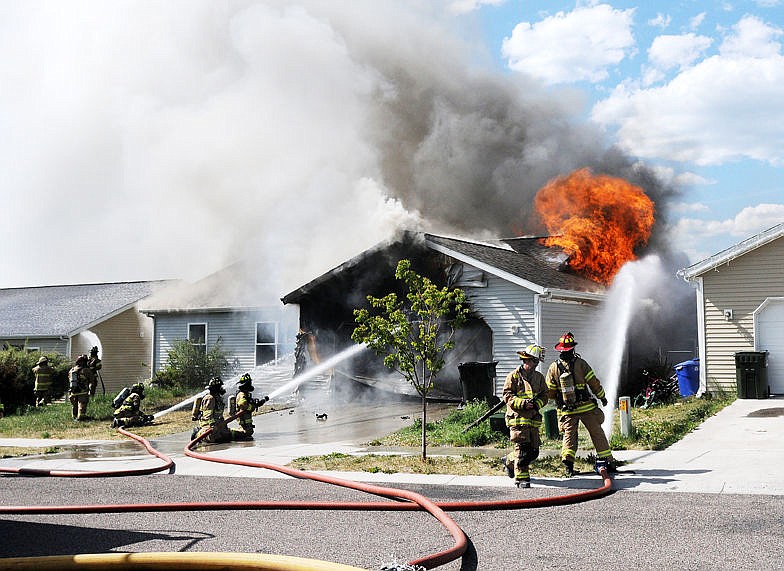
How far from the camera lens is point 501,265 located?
64.7ft

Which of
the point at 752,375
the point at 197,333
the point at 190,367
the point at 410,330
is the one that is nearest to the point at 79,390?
the point at 190,367

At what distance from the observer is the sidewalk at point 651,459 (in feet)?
29.6

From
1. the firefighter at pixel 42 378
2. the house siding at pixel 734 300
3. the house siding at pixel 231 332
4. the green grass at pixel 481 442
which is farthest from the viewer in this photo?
the house siding at pixel 231 332

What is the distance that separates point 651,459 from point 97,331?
23726 millimetres

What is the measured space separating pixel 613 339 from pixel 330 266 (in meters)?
7.94

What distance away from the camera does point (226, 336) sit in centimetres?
2606

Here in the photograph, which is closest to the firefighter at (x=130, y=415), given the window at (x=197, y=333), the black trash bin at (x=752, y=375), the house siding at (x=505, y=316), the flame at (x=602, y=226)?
the house siding at (x=505, y=316)

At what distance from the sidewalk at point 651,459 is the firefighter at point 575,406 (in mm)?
309

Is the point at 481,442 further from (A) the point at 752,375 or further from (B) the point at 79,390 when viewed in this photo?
(B) the point at 79,390

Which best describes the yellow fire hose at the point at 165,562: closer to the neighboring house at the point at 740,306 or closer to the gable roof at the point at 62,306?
the neighboring house at the point at 740,306

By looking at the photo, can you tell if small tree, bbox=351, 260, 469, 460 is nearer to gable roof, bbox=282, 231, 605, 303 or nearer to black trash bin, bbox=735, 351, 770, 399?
gable roof, bbox=282, 231, 605, 303

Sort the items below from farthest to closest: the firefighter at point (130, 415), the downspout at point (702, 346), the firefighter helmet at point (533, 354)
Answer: the downspout at point (702, 346)
the firefighter at point (130, 415)
the firefighter helmet at point (533, 354)

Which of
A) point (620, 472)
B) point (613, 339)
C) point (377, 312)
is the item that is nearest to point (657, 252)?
point (613, 339)

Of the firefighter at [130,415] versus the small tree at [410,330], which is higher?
the small tree at [410,330]
